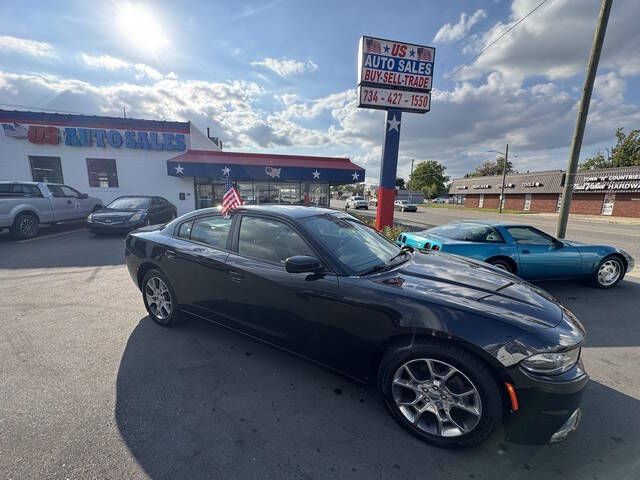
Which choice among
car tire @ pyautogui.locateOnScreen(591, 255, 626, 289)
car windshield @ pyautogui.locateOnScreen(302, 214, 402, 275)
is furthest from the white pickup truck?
car tire @ pyautogui.locateOnScreen(591, 255, 626, 289)

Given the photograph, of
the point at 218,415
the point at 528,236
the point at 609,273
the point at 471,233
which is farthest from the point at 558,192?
the point at 218,415

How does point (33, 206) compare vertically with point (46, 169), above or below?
below

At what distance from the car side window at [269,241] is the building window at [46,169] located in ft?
56.8

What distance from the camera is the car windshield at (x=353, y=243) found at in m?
2.53

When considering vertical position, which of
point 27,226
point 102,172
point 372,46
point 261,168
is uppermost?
point 372,46

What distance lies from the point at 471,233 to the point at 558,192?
127 ft

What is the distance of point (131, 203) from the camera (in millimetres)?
10008

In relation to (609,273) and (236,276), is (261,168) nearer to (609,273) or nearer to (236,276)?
(236,276)

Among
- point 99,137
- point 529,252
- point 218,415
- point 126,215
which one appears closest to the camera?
point 218,415

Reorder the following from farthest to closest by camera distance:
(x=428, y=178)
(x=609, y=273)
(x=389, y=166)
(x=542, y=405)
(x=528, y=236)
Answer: (x=428, y=178) < (x=389, y=166) < (x=609, y=273) < (x=528, y=236) < (x=542, y=405)

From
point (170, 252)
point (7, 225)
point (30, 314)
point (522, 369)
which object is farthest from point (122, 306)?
point (7, 225)

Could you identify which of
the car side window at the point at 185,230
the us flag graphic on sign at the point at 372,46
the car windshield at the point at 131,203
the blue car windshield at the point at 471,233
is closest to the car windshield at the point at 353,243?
the car side window at the point at 185,230

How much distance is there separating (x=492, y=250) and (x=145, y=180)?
16.4m

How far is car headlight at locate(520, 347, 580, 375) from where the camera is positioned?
1761mm
